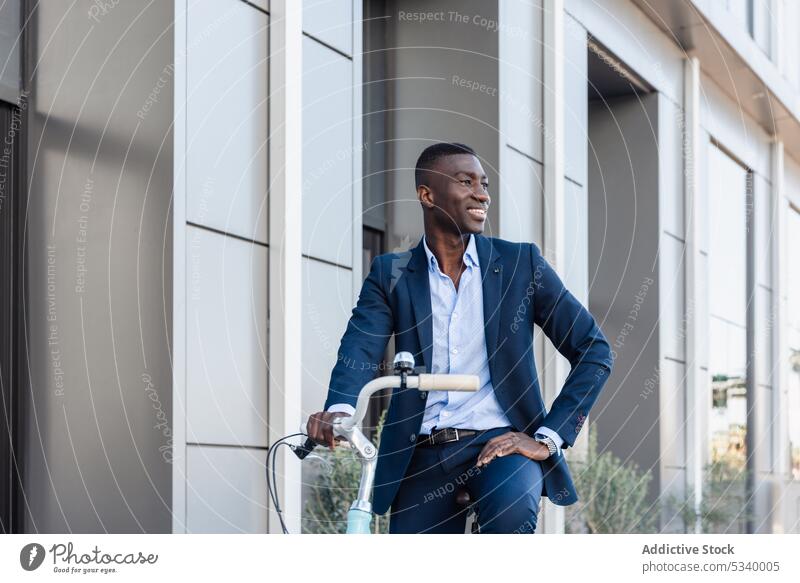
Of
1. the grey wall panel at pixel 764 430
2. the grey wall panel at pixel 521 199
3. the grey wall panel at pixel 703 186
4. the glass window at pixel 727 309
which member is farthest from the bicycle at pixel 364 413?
the grey wall panel at pixel 764 430

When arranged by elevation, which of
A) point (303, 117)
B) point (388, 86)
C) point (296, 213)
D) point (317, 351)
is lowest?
point (317, 351)

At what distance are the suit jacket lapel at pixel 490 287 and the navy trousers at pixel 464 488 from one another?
11.7 inches

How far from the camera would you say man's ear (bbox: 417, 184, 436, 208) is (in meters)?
4.52

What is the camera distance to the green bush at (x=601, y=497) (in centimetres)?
945

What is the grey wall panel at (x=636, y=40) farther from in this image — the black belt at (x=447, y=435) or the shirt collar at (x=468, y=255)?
the black belt at (x=447, y=435)

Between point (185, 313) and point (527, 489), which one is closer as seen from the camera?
point (527, 489)

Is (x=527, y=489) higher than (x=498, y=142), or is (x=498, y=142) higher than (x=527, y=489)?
(x=498, y=142)

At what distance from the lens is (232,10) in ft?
20.7

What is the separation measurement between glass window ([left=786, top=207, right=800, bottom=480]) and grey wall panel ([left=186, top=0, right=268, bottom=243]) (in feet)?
33.4

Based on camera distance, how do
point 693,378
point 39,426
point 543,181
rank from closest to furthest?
point 39,426
point 543,181
point 693,378

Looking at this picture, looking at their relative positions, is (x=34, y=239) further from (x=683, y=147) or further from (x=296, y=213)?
(x=683, y=147)

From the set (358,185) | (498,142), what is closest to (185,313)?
(358,185)

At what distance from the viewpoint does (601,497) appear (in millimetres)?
9664

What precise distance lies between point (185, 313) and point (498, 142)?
3348mm
